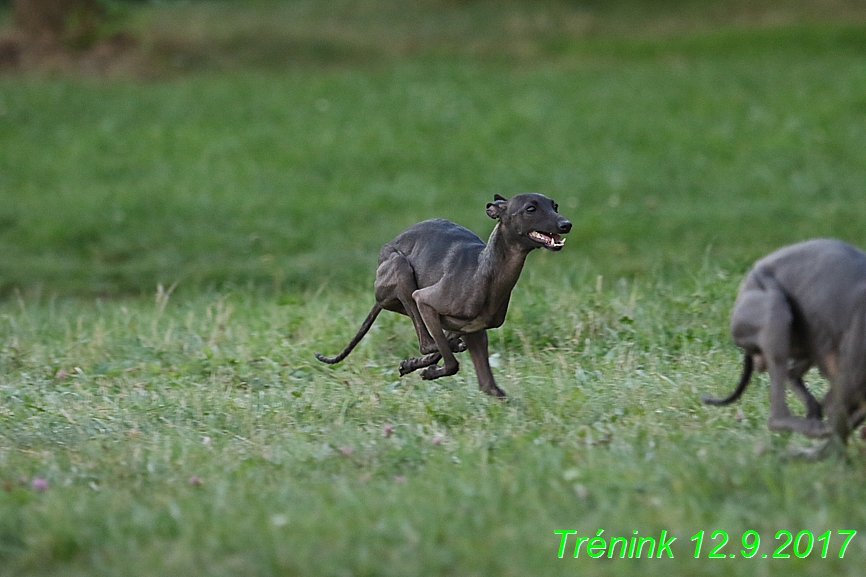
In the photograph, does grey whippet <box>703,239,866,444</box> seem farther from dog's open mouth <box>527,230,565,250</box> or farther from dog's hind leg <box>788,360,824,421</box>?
dog's open mouth <box>527,230,565,250</box>

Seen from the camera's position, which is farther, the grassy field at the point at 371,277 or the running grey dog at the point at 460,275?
the running grey dog at the point at 460,275

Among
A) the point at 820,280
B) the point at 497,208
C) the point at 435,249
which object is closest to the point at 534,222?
the point at 497,208

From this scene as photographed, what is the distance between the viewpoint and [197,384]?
7.42 metres

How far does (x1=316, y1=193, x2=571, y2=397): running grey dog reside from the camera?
6.04 m

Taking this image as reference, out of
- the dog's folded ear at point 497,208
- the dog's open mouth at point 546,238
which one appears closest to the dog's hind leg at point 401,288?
the dog's folded ear at point 497,208

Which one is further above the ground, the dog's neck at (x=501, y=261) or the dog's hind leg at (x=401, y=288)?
the dog's neck at (x=501, y=261)

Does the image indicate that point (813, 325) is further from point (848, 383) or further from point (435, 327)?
point (435, 327)

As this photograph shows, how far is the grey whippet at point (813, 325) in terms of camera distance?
4.77 m

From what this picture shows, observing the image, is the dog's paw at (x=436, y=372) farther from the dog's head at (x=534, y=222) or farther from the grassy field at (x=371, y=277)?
the dog's head at (x=534, y=222)

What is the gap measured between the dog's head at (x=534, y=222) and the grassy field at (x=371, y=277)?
0.87 metres

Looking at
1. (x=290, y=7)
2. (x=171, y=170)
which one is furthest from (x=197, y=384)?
(x=290, y=7)

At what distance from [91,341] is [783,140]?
1313cm

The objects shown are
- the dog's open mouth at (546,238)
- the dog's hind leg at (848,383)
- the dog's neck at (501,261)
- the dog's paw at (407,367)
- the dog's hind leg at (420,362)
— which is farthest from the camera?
the dog's paw at (407,367)

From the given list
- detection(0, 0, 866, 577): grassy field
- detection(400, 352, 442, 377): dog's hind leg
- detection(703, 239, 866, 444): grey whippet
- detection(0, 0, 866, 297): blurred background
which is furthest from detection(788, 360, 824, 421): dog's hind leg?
detection(0, 0, 866, 297): blurred background
